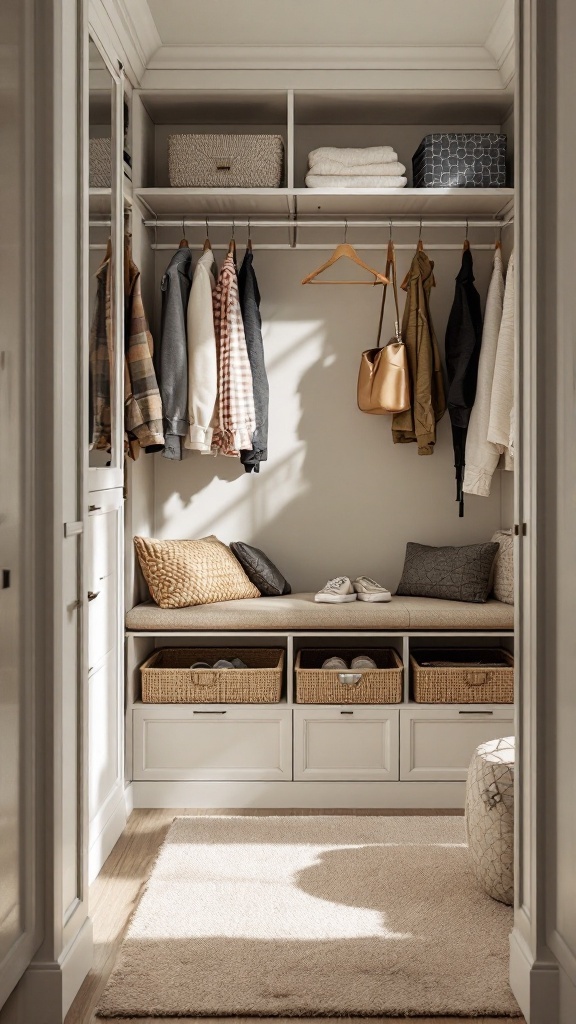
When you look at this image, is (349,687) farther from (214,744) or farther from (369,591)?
(214,744)

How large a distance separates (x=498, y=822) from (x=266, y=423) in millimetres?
1839

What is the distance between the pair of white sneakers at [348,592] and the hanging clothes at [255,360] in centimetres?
60

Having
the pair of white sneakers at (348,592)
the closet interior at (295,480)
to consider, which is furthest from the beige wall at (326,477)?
the pair of white sneakers at (348,592)

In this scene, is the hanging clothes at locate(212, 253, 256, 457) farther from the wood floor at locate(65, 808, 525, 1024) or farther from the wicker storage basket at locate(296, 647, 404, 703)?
the wood floor at locate(65, 808, 525, 1024)

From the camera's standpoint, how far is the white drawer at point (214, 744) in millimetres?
3316

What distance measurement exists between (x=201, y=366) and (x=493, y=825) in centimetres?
200

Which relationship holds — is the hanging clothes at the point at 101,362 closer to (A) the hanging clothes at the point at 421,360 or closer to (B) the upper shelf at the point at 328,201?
(B) the upper shelf at the point at 328,201

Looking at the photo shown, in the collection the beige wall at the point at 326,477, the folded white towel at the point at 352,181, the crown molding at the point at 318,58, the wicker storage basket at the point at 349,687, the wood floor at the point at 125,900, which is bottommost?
the wood floor at the point at 125,900

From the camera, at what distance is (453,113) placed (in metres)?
3.74

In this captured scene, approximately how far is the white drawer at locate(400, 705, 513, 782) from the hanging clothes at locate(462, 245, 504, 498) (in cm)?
89

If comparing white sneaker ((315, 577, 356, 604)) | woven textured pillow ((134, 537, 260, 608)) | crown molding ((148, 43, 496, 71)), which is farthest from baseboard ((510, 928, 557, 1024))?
crown molding ((148, 43, 496, 71))

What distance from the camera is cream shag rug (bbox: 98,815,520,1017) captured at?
2.01 meters

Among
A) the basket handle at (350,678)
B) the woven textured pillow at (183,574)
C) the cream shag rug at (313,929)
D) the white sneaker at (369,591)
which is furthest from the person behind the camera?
the white sneaker at (369,591)

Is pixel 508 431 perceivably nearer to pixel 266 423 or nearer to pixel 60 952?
pixel 266 423
